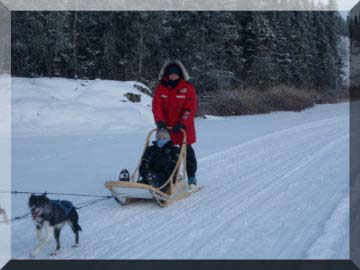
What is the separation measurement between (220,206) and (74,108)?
11226 millimetres

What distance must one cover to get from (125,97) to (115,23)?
10.2 metres

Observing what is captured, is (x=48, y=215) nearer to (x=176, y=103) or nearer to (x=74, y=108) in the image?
(x=176, y=103)

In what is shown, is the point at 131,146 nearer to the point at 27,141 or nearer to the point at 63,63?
the point at 27,141

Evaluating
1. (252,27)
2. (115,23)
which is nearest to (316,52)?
(252,27)

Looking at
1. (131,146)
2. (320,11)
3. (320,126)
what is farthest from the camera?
(320,11)

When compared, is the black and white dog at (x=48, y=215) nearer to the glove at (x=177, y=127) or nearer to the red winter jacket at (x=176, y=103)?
the glove at (x=177, y=127)

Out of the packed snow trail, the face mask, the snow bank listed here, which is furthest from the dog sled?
the snow bank

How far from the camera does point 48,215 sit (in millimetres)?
4027

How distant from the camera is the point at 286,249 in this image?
4.25m

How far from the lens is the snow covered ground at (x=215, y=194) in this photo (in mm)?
4375

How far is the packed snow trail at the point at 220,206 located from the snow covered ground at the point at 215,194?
1 centimetres

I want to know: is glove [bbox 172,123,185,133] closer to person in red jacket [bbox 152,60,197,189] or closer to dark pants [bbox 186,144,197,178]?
person in red jacket [bbox 152,60,197,189]

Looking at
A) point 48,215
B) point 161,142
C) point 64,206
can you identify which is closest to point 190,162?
point 161,142
